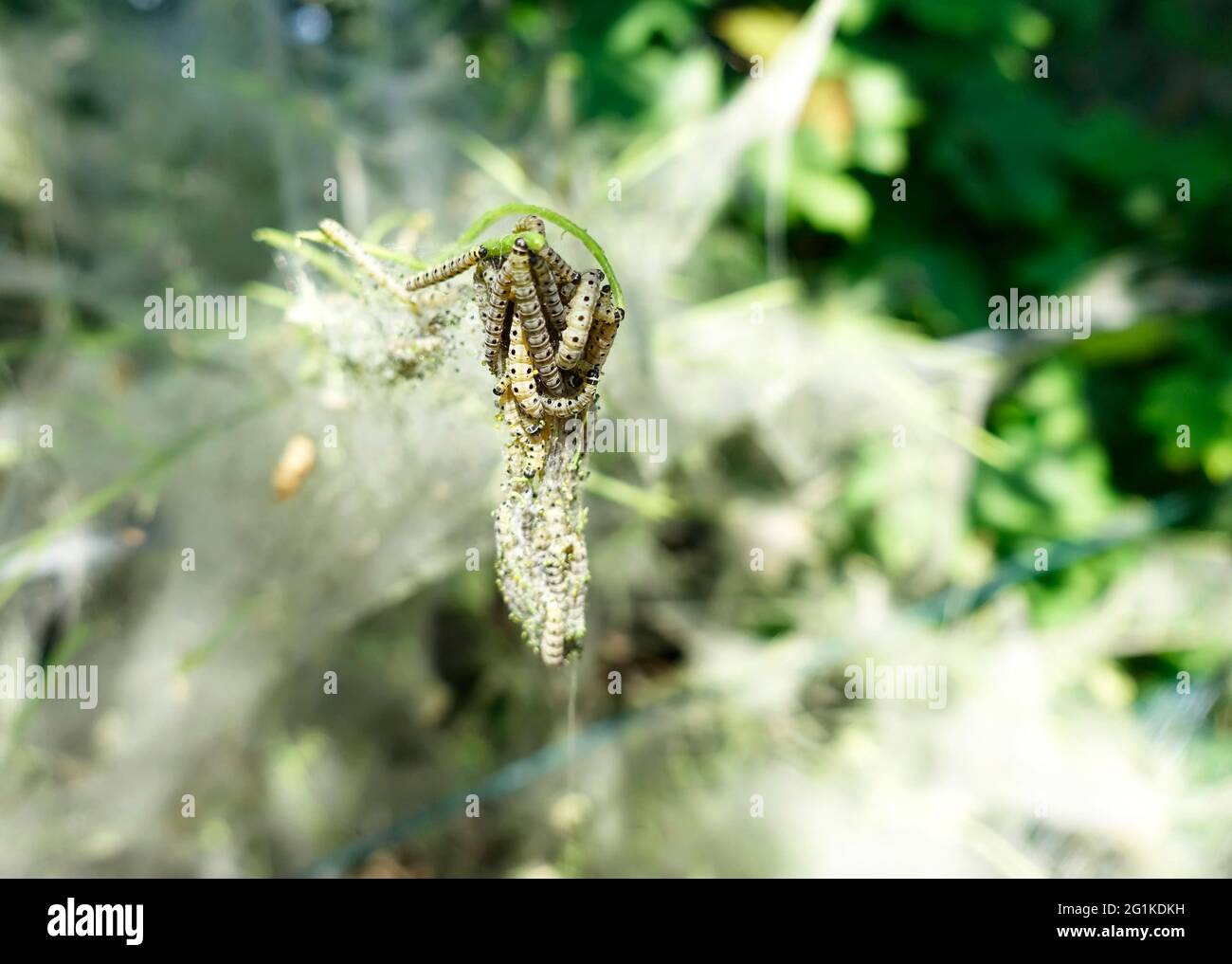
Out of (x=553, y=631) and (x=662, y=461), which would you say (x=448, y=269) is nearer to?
(x=553, y=631)

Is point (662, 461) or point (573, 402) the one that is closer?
point (573, 402)

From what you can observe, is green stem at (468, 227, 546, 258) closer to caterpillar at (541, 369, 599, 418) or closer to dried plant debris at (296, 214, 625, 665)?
dried plant debris at (296, 214, 625, 665)

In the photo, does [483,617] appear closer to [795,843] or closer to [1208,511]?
[795,843]

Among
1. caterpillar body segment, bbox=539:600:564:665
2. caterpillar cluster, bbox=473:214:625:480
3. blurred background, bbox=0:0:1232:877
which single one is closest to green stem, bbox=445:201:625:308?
caterpillar cluster, bbox=473:214:625:480

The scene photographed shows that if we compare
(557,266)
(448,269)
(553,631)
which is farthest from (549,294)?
(553,631)

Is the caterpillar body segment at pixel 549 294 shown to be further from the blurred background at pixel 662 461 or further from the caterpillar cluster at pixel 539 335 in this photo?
the blurred background at pixel 662 461

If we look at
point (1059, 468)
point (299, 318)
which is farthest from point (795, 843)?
point (299, 318)
